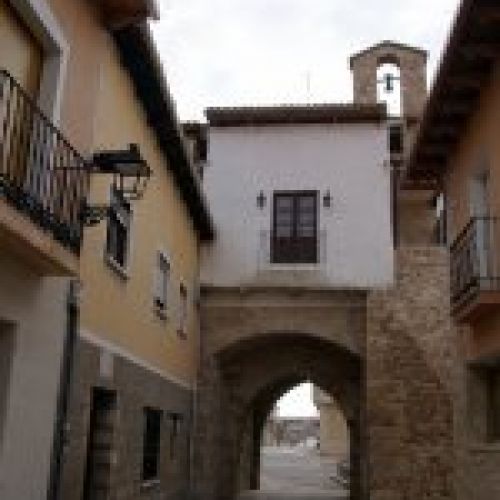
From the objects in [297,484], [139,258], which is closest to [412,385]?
[139,258]

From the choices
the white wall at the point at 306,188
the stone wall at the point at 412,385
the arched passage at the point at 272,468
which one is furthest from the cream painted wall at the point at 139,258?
the arched passage at the point at 272,468

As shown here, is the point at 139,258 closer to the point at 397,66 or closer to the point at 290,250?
the point at 290,250

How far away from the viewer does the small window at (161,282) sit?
13.9m

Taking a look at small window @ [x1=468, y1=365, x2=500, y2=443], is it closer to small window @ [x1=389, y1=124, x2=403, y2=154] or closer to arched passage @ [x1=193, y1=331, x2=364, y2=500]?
arched passage @ [x1=193, y1=331, x2=364, y2=500]

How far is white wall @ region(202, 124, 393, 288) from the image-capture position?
18.1 metres

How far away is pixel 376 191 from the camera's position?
1861cm

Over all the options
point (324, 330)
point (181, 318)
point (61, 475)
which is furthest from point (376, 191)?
point (61, 475)

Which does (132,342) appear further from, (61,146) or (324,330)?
(324,330)

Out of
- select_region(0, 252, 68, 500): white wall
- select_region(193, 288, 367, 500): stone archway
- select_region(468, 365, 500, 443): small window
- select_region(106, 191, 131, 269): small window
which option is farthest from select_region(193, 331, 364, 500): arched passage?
select_region(0, 252, 68, 500): white wall

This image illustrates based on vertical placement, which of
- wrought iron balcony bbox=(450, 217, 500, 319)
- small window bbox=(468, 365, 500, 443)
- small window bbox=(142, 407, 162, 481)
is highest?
wrought iron balcony bbox=(450, 217, 500, 319)

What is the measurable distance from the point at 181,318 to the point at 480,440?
24.8 ft

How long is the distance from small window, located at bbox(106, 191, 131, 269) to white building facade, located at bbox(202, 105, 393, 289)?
6.63 metres

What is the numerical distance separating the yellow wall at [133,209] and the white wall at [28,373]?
125cm

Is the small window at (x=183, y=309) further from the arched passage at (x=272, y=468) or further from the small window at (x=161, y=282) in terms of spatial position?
the arched passage at (x=272, y=468)
